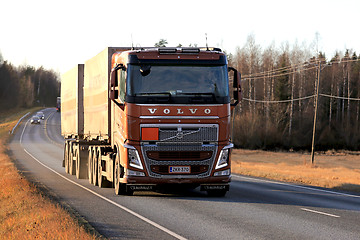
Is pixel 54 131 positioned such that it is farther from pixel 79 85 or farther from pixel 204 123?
pixel 204 123

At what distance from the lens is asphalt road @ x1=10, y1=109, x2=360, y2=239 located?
1019 centimetres

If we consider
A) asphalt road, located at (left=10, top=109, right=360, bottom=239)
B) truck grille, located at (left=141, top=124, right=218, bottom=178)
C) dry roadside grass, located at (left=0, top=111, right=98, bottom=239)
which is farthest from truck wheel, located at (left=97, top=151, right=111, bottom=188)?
truck grille, located at (left=141, top=124, right=218, bottom=178)

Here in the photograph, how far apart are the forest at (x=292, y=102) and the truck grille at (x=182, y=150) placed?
68.6 meters

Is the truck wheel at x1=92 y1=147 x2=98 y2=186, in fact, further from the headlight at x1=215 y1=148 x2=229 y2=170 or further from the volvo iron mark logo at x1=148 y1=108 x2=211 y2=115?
the headlight at x1=215 y1=148 x2=229 y2=170

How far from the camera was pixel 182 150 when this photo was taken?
14.6 m

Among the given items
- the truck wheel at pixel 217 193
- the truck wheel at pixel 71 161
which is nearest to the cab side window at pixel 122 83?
the truck wheel at pixel 217 193

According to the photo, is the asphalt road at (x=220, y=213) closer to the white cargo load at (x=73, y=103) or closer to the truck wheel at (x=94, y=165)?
the truck wheel at (x=94, y=165)

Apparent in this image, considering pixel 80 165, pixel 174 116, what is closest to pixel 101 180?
pixel 80 165

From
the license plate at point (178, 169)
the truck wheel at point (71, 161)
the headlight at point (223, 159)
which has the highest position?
the headlight at point (223, 159)

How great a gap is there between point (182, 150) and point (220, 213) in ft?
7.91

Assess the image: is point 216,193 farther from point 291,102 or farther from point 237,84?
point 291,102

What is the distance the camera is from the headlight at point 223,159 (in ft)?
48.5

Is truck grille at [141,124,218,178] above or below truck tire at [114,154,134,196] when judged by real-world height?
above

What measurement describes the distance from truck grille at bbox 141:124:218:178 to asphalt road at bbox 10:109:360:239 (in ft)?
2.74
